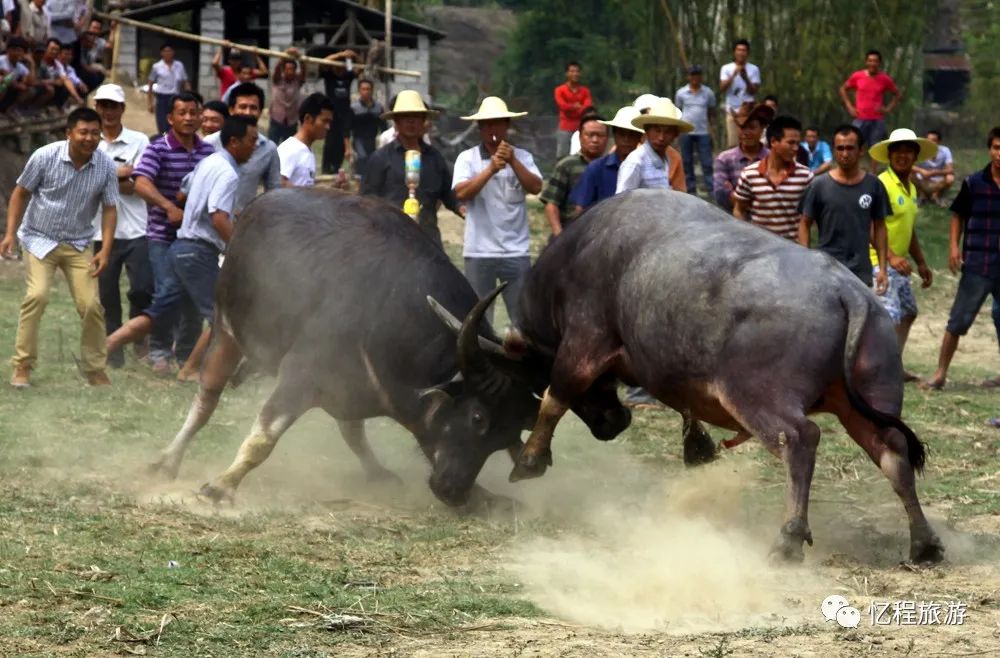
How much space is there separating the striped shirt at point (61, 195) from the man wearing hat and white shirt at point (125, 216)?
3.05 feet

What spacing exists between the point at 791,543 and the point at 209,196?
4.99 m

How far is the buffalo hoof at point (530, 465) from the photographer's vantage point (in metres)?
8.14

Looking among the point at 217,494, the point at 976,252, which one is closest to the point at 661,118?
the point at 976,252

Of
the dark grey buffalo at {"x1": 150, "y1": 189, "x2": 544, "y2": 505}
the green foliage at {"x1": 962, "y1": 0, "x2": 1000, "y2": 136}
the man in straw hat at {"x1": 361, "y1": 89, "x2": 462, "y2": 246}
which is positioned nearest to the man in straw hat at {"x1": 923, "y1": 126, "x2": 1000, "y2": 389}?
the man in straw hat at {"x1": 361, "y1": 89, "x2": 462, "y2": 246}

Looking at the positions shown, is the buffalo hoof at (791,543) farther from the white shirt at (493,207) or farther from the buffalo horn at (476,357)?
the white shirt at (493,207)

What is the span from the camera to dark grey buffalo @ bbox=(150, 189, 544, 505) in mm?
8023

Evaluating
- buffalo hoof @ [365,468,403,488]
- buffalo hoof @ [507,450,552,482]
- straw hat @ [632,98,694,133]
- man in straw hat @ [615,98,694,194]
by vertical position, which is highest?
straw hat @ [632,98,694,133]

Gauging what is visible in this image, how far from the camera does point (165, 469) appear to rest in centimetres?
865

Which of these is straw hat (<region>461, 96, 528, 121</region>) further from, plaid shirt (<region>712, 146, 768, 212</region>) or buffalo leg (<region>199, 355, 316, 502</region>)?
buffalo leg (<region>199, 355, 316, 502</region>)

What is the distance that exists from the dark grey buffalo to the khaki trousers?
2.54m

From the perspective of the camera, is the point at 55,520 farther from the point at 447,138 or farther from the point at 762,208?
the point at 447,138

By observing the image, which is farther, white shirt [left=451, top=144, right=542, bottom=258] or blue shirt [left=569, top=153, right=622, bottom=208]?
white shirt [left=451, top=144, right=542, bottom=258]

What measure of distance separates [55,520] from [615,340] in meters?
2.64

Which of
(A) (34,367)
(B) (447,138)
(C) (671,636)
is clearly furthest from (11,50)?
(C) (671,636)
